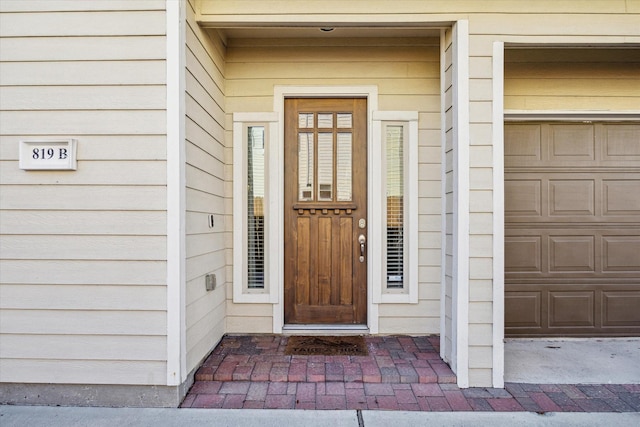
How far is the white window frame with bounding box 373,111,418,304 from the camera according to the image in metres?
3.29

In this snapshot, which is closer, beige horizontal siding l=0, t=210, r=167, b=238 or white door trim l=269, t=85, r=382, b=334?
beige horizontal siding l=0, t=210, r=167, b=238

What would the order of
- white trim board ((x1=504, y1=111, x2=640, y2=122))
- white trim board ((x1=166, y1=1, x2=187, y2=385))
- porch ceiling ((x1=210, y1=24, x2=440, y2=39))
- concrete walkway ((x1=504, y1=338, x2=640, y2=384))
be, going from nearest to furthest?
white trim board ((x1=166, y1=1, x2=187, y2=385)) < concrete walkway ((x1=504, y1=338, x2=640, y2=384)) < porch ceiling ((x1=210, y1=24, x2=440, y2=39)) < white trim board ((x1=504, y1=111, x2=640, y2=122))

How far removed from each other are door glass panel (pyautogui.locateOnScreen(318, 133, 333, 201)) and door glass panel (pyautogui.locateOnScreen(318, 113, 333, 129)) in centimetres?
7

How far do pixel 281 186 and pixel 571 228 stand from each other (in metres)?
2.52

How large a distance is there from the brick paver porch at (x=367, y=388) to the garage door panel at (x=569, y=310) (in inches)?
33.4

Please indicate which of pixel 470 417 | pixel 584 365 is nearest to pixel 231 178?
pixel 470 417

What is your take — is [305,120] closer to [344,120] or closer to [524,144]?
[344,120]

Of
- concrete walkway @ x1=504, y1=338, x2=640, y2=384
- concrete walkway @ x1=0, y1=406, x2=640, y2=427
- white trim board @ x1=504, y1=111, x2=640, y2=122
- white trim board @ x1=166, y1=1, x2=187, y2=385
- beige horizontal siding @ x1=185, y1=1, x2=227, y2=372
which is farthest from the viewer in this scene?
white trim board @ x1=504, y1=111, x2=640, y2=122

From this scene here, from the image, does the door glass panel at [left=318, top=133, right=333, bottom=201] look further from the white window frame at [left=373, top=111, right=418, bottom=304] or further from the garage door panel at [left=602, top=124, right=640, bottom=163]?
the garage door panel at [left=602, top=124, right=640, bottom=163]

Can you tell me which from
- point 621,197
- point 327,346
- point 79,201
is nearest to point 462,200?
point 327,346

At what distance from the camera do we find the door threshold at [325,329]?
3314 mm

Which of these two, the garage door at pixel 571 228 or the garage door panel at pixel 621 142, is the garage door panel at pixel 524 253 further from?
the garage door panel at pixel 621 142

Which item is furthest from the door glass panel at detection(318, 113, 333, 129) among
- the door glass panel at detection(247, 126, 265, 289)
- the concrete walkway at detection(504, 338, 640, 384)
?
the concrete walkway at detection(504, 338, 640, 384)

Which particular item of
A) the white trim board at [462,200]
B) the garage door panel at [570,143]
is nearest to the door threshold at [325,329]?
the white trim board at [462,200]
